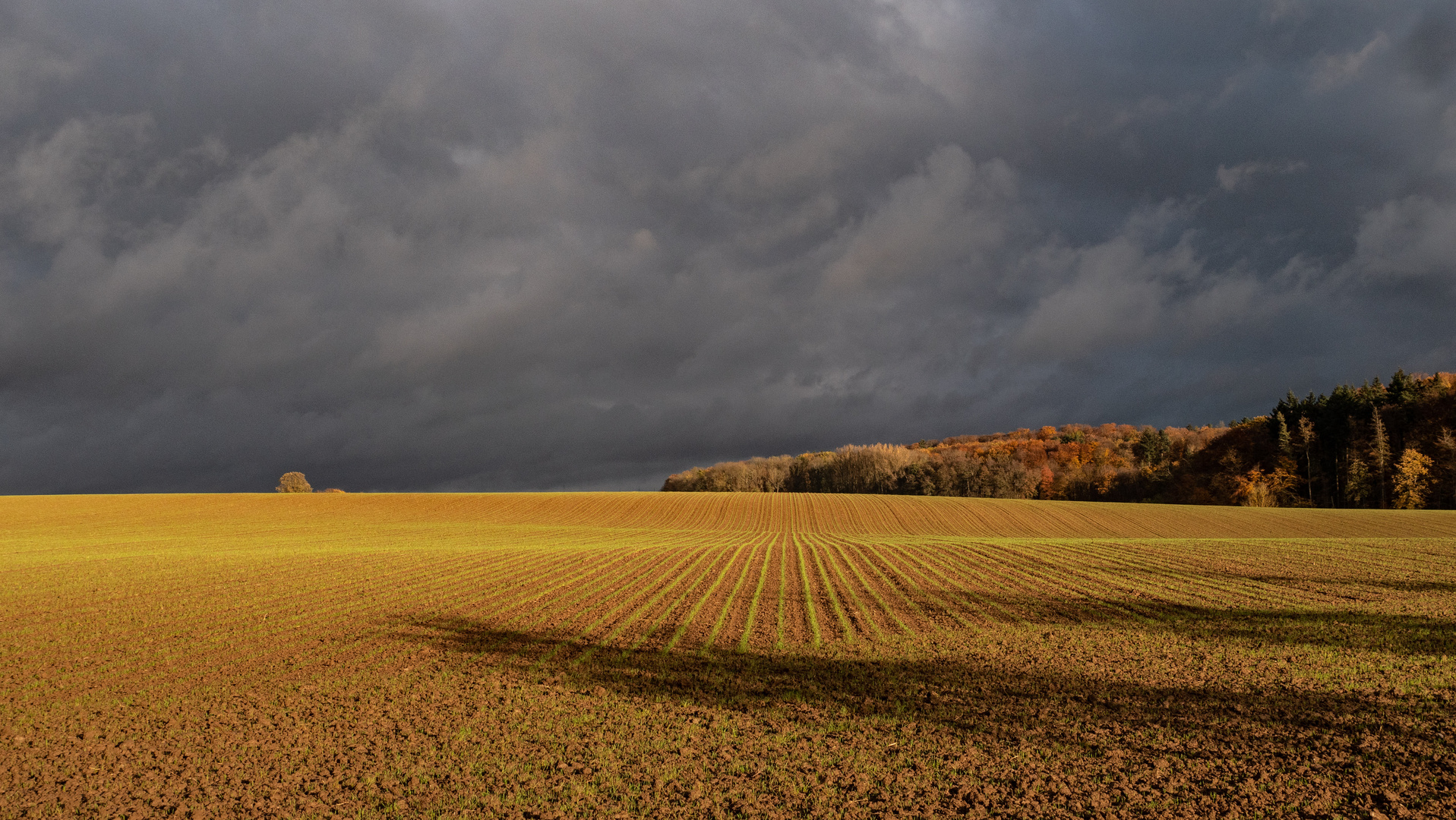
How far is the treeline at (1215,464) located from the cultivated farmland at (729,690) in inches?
2720

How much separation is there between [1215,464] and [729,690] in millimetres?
113399

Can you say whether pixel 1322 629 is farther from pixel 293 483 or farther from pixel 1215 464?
pixel 293 483

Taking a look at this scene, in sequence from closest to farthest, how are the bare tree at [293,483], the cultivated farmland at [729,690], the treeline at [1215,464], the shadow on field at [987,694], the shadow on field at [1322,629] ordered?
the cultivated farmland at [729,690] → the shadow on field at [987,694] → the shadow on field at [1322,629] → the treeline at [1215,464] → the bare tree at [293,483]

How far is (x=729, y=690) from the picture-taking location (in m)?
11.7

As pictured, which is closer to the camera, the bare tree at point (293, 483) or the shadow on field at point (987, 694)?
the shadow on field at point (987, 694)

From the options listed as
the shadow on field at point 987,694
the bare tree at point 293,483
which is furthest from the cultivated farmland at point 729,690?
the bare tree at point 293,483

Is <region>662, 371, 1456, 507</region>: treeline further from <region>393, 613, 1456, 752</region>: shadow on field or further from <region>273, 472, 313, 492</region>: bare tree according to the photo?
<region>393, 613, 1456, 752</region>: shadow on field

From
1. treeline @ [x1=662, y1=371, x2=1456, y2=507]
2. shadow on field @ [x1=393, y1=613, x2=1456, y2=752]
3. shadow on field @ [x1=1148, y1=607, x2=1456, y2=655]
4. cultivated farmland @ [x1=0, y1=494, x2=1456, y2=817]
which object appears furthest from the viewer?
treeline @ [x1=662, y1=371, x2=1456, y2=507]

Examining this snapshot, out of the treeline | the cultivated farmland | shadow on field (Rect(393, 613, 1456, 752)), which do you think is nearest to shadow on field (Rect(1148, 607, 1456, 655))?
the cultivated farmland

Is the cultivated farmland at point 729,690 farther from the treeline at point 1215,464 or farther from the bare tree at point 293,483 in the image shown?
the bare tree at point 293,483

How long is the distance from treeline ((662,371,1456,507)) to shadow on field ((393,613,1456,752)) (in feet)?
287

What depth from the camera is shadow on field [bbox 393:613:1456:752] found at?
995 centimetres

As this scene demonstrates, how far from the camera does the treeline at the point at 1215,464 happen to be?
81562 millimetres

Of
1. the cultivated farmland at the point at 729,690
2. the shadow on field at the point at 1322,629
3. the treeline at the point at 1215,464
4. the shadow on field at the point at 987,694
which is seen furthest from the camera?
the treeline at the point at 1215,464
